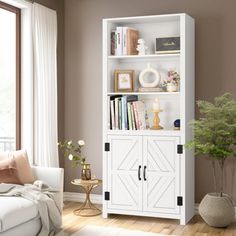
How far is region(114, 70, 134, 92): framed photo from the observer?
542 cm

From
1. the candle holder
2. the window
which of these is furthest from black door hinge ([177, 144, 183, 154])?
the window

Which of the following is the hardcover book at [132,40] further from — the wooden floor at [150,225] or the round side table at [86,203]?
the wooden floor at [150,225]

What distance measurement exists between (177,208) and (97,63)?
205 centimetres

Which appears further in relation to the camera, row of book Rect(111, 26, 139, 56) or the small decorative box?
row of book Rect(111, 26, 139, 56)

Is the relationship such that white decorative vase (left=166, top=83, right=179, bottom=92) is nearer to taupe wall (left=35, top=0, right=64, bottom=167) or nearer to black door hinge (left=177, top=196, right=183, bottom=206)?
black door hinge (left=177, top=196, right=183, bottom=206)

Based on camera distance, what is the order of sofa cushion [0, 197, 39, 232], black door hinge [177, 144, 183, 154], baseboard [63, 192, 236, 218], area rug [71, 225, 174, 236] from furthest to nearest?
baseboard [63, 192, 236, 218] → black door hinge [177, 144, 183, 154] → area rug [71, 225, 174, 236] → sofa cushion [0, 197, 39, 232]

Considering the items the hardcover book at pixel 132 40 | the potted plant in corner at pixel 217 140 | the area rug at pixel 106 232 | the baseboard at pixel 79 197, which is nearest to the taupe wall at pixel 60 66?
the baseboard at pixel 79 197

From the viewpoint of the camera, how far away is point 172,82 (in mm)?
5289

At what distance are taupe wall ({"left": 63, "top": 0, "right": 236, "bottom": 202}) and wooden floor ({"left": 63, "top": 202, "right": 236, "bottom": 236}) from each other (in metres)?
0.59

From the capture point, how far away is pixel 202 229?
4934mm

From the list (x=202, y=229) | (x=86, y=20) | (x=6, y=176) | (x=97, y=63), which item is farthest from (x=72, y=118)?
(x=202, y=229)

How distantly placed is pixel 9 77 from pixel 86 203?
5.58 ft

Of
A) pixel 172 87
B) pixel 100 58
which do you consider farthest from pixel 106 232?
pixel 100 58

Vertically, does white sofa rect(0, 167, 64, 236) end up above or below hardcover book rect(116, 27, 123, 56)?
below
